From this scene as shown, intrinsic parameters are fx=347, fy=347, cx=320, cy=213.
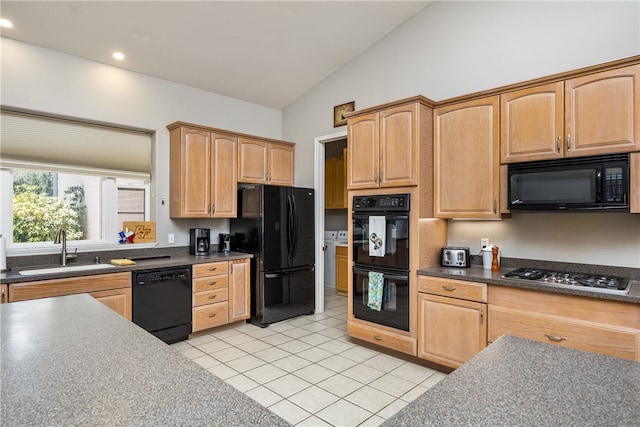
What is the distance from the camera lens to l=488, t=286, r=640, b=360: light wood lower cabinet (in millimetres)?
2080

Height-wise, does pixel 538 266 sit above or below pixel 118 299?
above

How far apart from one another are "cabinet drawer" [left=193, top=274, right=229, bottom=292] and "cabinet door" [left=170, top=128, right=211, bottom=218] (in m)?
0.73

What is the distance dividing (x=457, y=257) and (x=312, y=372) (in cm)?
163

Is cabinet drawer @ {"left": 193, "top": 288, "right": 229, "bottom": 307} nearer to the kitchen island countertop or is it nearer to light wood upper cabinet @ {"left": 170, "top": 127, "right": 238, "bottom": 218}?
light wood upper cabinet @ {"left": 170, "top": 127, "right": 238, "bottom": 218}

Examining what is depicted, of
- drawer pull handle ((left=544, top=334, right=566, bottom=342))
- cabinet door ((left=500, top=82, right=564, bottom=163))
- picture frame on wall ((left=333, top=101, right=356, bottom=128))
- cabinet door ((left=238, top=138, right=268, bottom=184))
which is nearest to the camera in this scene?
drawer pull handle ((left=544, top=334, right=566, bottom=342))

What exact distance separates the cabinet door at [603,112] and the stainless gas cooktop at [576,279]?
0.88 m

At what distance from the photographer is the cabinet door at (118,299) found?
3.10m

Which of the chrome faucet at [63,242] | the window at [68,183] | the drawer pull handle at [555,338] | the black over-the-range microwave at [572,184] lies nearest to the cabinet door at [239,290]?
the window at [68,183]

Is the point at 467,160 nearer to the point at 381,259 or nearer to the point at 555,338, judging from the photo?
the point at 381,259

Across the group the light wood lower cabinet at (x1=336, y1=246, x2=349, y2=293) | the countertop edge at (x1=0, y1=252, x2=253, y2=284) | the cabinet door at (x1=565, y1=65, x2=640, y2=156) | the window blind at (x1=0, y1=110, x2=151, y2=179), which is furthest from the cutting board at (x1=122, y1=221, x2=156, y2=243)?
the cabinet door at (x1=565, y1=65, x2=640, y2=156)

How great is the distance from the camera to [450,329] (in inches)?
111

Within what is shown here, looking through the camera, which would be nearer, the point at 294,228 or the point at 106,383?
the point at 106,383

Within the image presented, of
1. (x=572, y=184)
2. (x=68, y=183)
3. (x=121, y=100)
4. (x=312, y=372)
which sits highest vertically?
(x=121, y=100)

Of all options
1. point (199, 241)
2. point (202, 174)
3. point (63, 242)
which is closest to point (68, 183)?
point (63, 242)
